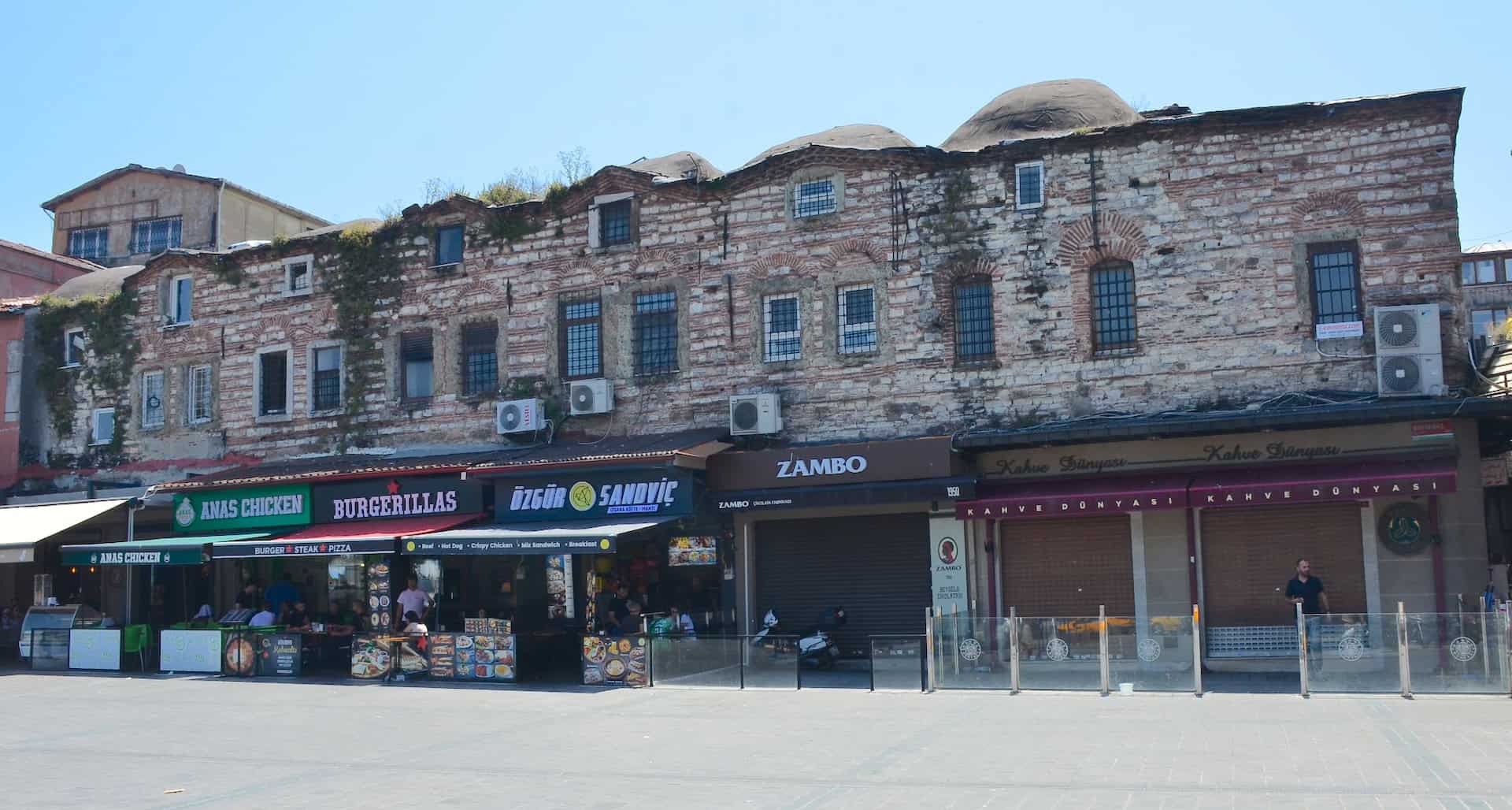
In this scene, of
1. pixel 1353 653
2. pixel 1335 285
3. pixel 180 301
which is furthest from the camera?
pixel 180 301

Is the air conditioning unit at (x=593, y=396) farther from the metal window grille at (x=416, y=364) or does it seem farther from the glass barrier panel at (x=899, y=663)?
the glass barrier panel at (x=899, y=663)

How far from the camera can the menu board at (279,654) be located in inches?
818

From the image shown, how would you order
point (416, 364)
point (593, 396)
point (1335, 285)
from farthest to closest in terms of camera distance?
point (416, 364) < point (593, 396) < point (1335, 285)

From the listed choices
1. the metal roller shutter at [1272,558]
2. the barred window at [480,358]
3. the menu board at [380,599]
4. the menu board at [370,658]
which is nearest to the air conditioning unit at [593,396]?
the barred window at [480,358]

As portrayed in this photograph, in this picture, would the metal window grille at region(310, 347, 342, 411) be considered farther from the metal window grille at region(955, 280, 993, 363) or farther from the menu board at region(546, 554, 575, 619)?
the metal window grille at region(955, 280, 993, 363)

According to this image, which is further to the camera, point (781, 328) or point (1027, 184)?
point (781, 328)

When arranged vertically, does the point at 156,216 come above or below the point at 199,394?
above

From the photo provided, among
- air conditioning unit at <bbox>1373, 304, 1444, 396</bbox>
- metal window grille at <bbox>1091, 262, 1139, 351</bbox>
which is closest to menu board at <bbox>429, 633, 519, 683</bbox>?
metal window grille at <bbox>1091, 262, 1139, 351</bbox>

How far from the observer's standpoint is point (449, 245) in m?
24.5

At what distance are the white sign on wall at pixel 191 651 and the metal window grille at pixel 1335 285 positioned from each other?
59.2ft

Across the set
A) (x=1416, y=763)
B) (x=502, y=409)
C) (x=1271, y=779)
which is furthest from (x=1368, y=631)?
(x=502, y=409)

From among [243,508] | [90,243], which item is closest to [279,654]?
[243,508]

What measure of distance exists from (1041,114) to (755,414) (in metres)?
6.90

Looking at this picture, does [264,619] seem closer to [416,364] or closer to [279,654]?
[279,654]
